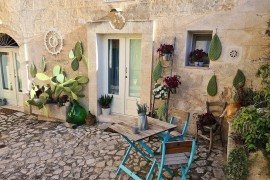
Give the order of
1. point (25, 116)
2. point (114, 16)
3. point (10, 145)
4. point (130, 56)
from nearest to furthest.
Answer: point (10, 145), point (114, 16), point (130, 56), point (25, 116)

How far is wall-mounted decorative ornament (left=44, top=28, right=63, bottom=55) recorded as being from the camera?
5723 mm

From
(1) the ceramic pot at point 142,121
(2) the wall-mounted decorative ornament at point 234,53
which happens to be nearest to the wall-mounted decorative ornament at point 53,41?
(1) the ceramic pot at point 142,121

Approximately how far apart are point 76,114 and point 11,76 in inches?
126

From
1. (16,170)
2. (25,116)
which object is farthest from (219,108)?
(25,116)

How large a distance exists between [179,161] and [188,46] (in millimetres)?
2587

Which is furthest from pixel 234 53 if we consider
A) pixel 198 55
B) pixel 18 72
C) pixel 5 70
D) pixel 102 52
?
pixel 5 70

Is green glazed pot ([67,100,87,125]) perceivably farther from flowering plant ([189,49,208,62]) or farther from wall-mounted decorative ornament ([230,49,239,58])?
wall-mounted decorative ornament ([230,49,239,58])

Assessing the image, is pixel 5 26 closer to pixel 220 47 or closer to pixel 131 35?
pixel 131 35

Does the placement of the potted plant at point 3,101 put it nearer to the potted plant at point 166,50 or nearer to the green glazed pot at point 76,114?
the green glazed pot at point 76,114

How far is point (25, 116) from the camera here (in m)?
6.36

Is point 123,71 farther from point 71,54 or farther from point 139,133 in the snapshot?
point 139,133

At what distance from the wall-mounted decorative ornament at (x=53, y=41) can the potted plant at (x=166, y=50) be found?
2908mm

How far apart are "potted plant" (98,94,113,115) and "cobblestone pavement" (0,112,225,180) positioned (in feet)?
1.32

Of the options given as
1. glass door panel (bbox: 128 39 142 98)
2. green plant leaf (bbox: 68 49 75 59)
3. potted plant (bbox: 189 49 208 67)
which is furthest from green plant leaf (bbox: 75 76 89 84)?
potted plant (bbox: 189 49 208 67)
